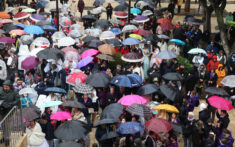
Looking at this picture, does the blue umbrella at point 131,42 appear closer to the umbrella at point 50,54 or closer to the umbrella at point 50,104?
the umbrella at point 50,54

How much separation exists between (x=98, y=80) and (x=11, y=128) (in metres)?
4.42

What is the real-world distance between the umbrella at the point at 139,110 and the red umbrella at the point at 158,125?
1.74 ft

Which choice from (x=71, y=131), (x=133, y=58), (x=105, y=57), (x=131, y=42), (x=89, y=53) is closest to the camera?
(x=71, y=131)

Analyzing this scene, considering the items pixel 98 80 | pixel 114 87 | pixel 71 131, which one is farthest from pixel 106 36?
pixel 71 131

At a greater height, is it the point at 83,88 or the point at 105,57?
the point at 105,57

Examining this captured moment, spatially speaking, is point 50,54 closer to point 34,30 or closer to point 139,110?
point 34,30

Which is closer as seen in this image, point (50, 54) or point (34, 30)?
point (50, 54)

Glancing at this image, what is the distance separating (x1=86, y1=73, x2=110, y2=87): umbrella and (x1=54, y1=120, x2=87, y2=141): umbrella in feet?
10.9

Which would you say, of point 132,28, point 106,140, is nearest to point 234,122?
point 106,140

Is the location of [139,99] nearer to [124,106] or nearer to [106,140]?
[124,106]

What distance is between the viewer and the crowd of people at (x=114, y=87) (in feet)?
31.2

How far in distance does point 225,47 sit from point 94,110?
29.5 ft

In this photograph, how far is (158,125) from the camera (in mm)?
9406

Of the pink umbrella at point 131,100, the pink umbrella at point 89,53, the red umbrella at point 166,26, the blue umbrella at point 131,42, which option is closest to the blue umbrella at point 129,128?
the pink umbrella at point 131,100
